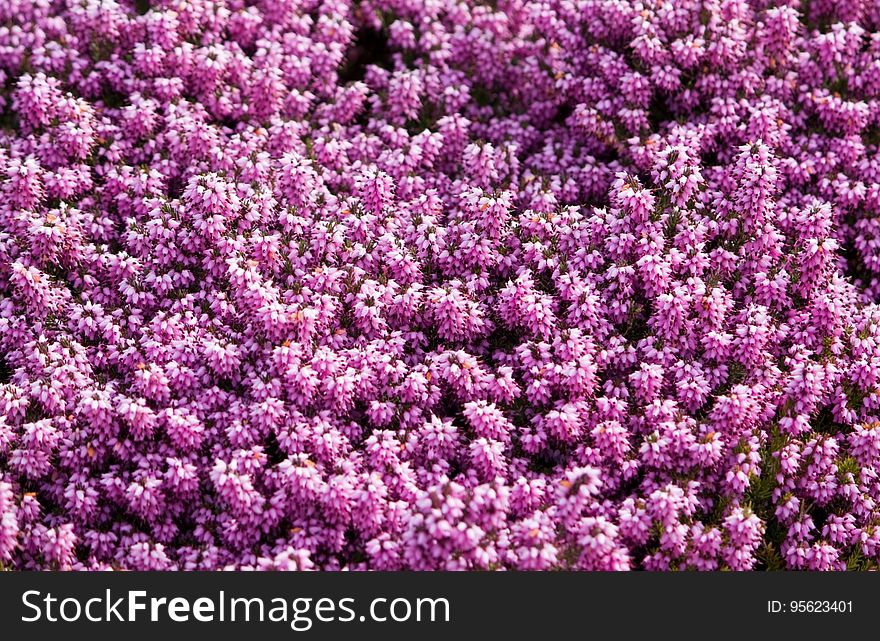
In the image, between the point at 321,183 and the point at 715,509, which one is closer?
the point at 715,509

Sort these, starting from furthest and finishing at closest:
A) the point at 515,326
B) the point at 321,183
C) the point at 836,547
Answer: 1. the point at 321,183
2. the point at 515,326
3. the point at 836,547

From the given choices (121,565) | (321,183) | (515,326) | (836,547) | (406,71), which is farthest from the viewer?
(406,71)

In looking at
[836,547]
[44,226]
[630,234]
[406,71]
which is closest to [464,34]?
[406,71]

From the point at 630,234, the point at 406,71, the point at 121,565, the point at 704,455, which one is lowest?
the point at 121,565

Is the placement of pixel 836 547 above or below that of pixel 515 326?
below

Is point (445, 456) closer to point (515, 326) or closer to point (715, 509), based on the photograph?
point (515, 326)

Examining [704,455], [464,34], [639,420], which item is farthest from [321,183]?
[704,455]
